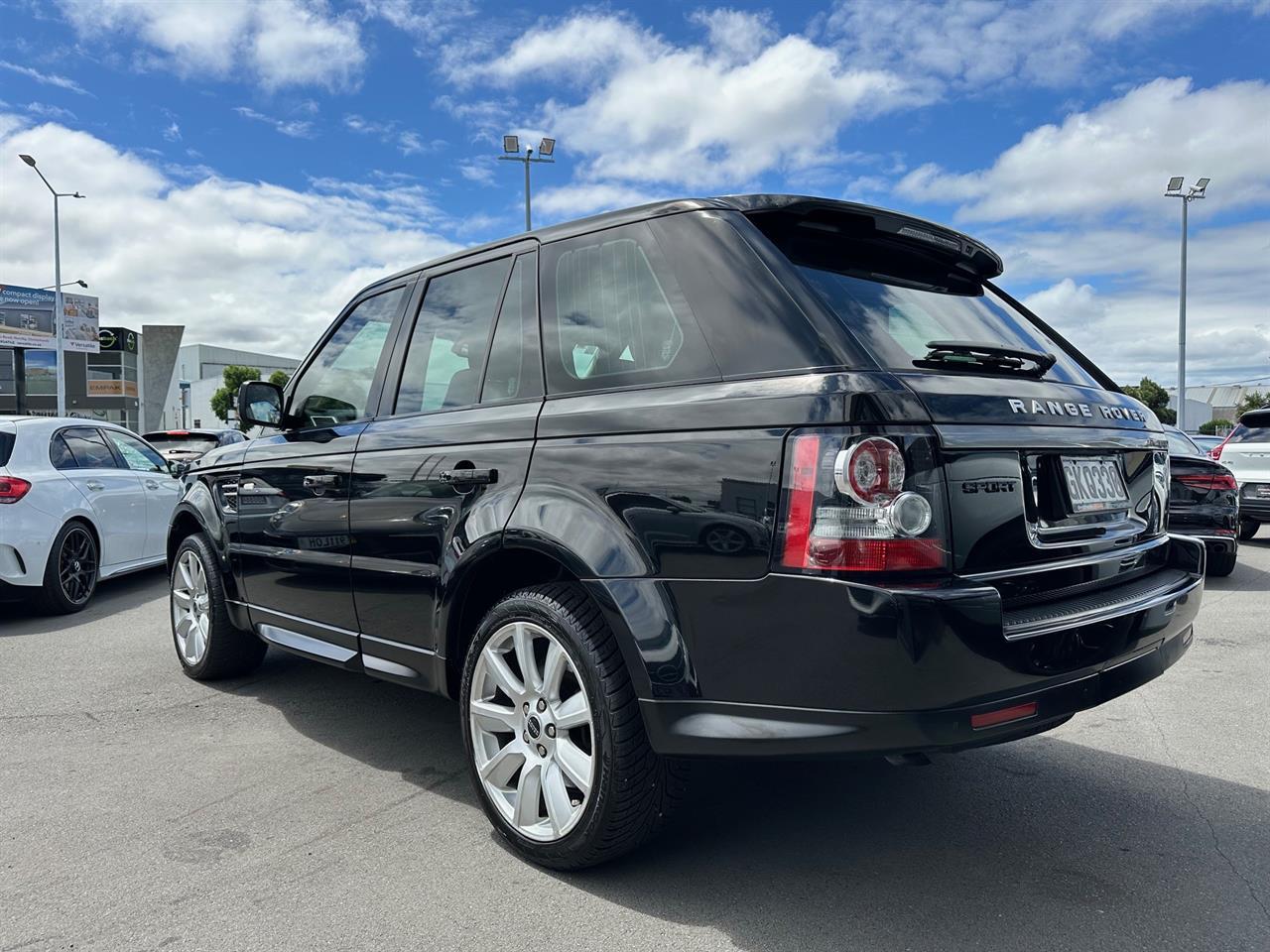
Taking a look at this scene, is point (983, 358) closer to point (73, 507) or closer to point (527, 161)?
point (73, 507)

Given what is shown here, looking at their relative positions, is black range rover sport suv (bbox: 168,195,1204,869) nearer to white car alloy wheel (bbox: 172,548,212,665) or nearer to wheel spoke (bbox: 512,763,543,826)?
wheel spoke (bbox: 512,763,543,826)

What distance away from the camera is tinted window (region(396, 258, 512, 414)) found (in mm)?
3391

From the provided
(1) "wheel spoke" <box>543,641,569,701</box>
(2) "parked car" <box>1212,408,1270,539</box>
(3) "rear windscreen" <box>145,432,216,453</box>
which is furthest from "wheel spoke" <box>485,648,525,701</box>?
(3) "rear windscreen" <box>145,432,216,453</box>

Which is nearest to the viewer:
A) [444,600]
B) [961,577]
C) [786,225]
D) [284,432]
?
[961,577]

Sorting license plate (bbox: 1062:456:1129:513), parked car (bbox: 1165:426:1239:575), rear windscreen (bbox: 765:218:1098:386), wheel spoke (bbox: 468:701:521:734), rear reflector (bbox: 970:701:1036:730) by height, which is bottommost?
wheel spoke (bbox: 468:701:521:734)

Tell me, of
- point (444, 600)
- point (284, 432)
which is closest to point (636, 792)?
point (444, 600)

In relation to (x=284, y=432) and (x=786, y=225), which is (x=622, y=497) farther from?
(x=284, y=432)

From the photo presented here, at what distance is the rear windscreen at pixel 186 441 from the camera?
13659 millimetres

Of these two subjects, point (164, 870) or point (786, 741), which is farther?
point (164, 870)

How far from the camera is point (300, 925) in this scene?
2535 millimetres

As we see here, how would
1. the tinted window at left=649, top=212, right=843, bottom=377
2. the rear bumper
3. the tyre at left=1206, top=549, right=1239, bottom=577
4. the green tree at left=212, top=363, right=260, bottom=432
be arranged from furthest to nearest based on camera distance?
the green tree at left=212, top=363, right=260, bottom=432 < the tyre at left=1206, top=549, right=1239, bottom=577 < the tinted window at left=649, top=212, right=843, bottom=377 < the rear bumper

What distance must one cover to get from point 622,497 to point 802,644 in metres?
0.63

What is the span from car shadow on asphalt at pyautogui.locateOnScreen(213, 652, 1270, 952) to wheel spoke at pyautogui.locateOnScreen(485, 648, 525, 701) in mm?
549

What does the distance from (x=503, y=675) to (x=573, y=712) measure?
1.03 ft
